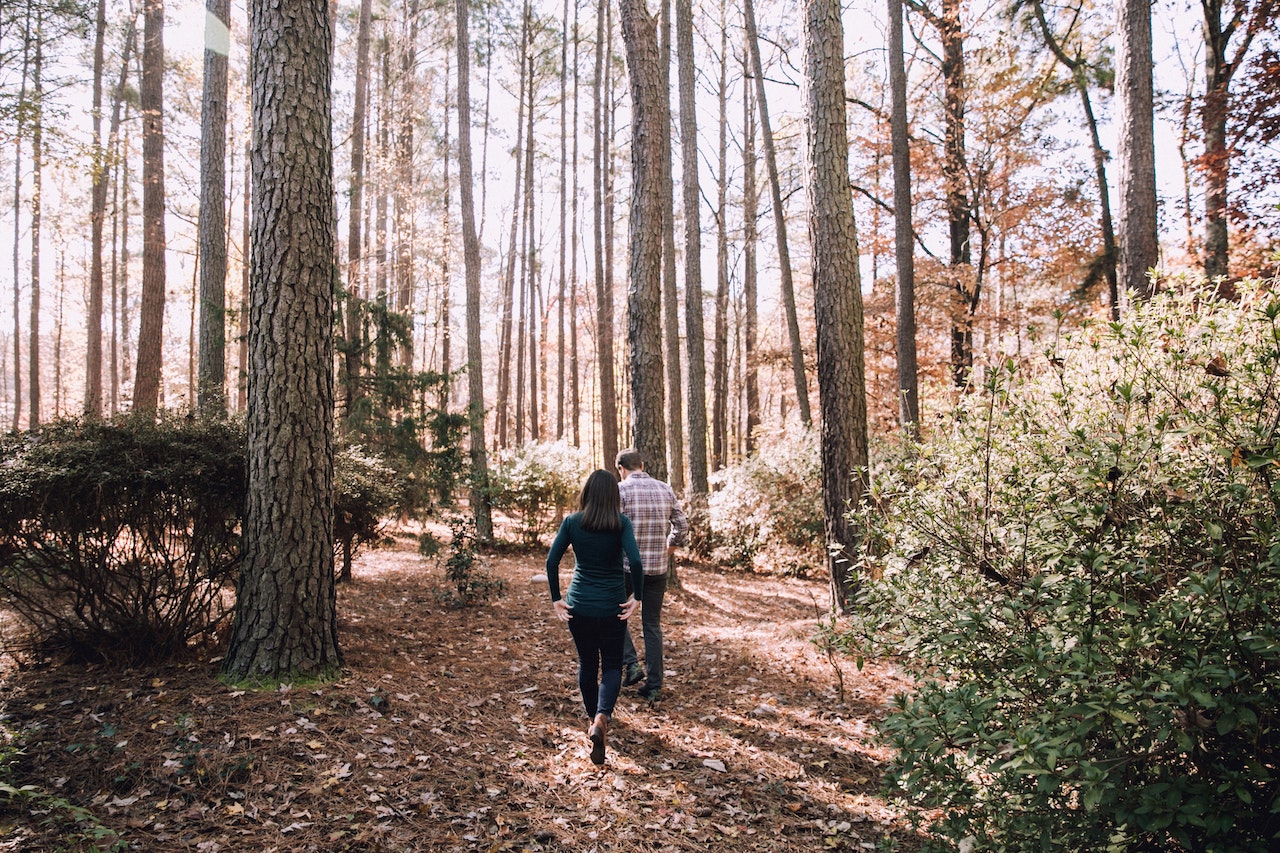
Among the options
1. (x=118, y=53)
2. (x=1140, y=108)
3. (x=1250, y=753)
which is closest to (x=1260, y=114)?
A: (x=1140, y=108)

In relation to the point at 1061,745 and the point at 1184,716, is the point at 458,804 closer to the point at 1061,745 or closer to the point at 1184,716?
the point at 1061,745

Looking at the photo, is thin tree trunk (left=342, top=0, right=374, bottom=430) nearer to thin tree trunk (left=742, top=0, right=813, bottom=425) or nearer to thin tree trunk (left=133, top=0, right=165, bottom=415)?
thin tree trunk (left=133, top=0, right=165, bottom=415)

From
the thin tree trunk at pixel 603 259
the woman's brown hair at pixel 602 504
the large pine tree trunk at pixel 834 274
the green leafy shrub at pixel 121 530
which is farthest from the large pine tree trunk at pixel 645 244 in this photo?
the thin tree trunk at pixel 603 259

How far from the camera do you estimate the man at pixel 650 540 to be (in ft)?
18.8

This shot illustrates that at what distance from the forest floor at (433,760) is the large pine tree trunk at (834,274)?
175cm

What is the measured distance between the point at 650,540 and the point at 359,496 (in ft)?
10.8

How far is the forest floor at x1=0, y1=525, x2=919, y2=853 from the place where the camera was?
340 cm

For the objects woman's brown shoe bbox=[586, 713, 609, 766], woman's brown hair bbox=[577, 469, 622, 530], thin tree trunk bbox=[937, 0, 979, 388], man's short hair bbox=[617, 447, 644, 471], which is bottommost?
woman's brown shoe bbox=[586, 713, 609, 766]

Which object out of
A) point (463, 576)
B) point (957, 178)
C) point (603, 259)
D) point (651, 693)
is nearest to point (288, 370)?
point (651, 693)

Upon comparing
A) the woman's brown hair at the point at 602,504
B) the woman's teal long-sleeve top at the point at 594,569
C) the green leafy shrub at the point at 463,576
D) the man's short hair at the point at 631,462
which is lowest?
the green leafy shrub at the point at 463,576

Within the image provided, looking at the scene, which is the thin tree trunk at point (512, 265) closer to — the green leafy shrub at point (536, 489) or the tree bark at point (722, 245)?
the tree bark at point (722, 245)

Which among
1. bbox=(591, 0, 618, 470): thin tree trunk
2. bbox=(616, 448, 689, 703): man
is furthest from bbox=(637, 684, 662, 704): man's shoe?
bbox=(591, 0, 618, 470): thin tree trunk

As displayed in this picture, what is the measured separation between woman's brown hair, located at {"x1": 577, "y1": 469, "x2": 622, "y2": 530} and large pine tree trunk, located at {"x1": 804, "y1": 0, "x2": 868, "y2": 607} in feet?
9.93

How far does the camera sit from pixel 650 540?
5848 millimetres
